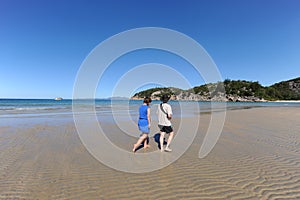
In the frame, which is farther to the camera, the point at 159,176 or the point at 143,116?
the point at 143,116

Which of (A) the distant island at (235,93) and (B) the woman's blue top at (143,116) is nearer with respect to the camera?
(B) the woman's blue top at (143,116)

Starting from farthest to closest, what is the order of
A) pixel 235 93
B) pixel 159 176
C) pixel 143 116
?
pixel 235 93, pixel 143 116, pixel 159 176

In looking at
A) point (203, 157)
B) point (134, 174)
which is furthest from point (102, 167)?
point (203, 157)

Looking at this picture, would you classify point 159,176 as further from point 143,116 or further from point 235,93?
point 235,93

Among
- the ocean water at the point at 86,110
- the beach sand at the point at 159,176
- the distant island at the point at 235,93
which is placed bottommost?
the beach sand at the point at 159,176

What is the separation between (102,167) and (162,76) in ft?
35.3

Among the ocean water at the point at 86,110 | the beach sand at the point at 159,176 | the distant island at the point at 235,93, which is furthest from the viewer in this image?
the distant island at the point at 235,93

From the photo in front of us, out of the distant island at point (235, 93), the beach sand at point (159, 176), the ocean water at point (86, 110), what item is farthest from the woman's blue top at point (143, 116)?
the distant island at point (235, 93)

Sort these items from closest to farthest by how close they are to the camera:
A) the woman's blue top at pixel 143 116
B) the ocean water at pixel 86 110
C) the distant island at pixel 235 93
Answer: the woman's blue top at pixel 143 116 < the ocean water at pixel 86 110 < the distant island at pixel 235 93

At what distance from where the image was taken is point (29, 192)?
11.8 ft

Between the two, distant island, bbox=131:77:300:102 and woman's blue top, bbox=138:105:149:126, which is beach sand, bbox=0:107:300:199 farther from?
distant island, bbox=131:77:300:102

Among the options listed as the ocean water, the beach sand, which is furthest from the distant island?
the beach sand

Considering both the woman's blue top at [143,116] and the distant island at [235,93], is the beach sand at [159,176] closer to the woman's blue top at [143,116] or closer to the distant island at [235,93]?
the woman's blue top at [143,116]

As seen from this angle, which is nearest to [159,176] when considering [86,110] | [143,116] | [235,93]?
[143,116]
